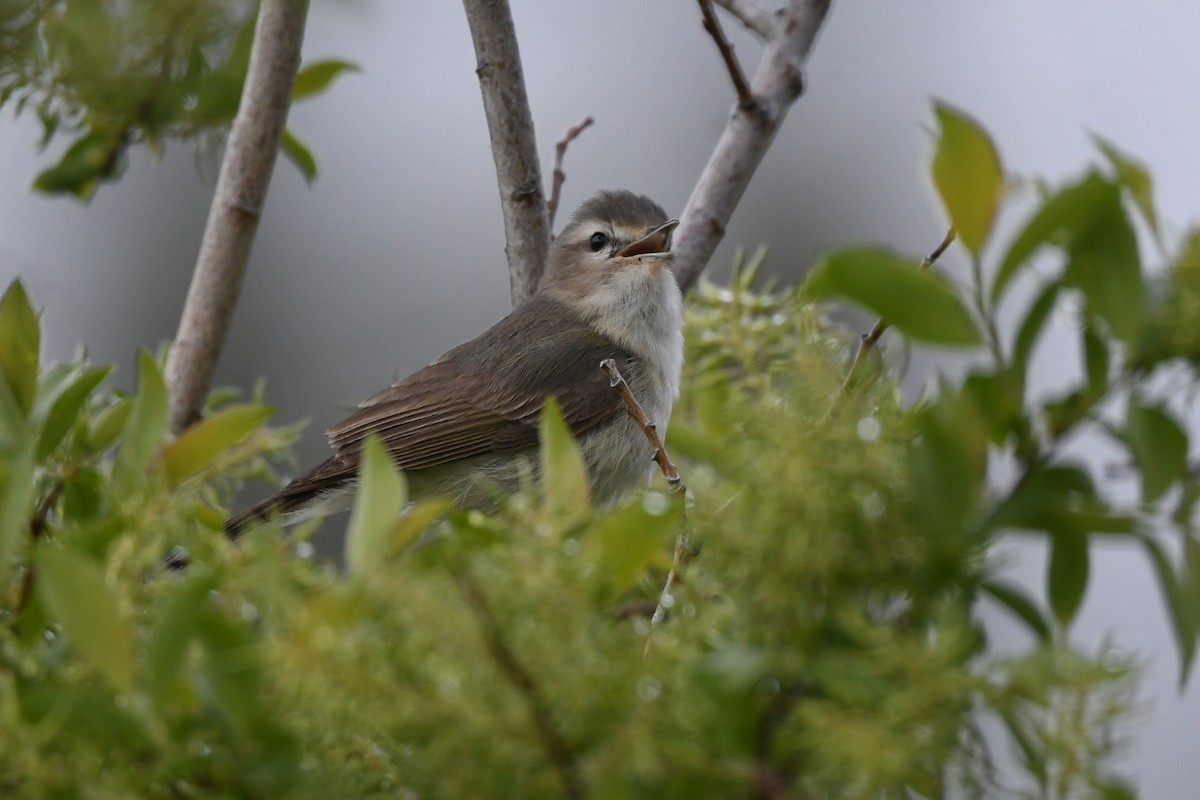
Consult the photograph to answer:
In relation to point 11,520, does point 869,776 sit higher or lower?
lower

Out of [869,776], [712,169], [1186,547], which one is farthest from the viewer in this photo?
[712,169]

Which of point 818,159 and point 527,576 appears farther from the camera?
point 818,159

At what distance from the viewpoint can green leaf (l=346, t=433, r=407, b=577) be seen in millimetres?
754

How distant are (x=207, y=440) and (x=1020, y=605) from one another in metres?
0.68

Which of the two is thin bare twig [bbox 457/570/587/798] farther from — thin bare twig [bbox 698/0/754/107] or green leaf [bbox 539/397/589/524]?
thin bare twig [bbox 698/0/754/107]

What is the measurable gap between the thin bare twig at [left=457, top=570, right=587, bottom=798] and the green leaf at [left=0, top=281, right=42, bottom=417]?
1.90ft

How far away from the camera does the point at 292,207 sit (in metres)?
9.88

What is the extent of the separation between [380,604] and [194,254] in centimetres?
995

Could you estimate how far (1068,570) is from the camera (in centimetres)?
74

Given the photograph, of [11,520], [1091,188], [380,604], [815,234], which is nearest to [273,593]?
[380,604]

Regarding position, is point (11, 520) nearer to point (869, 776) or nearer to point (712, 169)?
point (869, 776)

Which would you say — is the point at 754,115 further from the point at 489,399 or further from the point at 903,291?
the point at 903,291

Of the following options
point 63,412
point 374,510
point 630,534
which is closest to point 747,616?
point 630,534

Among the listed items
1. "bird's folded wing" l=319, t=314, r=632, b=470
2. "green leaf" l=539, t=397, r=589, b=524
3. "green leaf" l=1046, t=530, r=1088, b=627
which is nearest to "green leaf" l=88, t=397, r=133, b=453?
"green leaf" l=539, t=397, r=589, b=524
